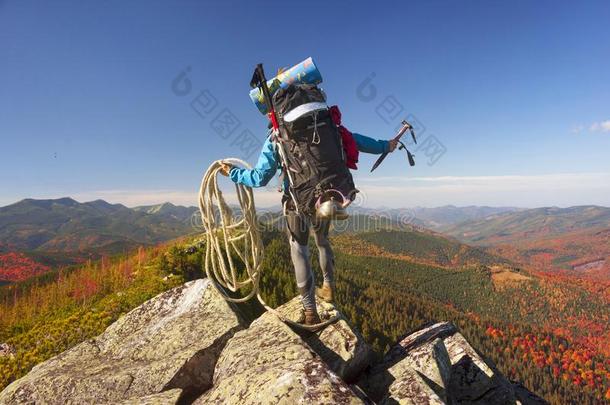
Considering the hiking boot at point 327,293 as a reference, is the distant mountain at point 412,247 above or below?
below

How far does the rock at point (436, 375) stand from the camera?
4199mm

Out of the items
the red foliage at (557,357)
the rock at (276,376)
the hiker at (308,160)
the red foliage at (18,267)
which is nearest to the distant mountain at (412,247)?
the red foliage at (557,357)

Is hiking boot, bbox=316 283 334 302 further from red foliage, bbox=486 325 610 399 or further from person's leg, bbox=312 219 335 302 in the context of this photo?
red foliage, bbox=486 325 610 399

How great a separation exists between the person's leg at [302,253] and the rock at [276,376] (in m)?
0.77

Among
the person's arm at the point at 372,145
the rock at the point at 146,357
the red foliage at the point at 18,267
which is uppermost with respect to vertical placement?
the person's arm at the point at 372,145

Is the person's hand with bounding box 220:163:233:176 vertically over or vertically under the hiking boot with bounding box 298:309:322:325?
over

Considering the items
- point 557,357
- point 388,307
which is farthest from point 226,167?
Answer: point 557,357

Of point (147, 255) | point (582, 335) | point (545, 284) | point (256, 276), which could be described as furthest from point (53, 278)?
point (545, 284)

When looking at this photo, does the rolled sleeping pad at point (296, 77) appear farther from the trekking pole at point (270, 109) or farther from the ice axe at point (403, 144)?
the ice axe at point (403, 144)

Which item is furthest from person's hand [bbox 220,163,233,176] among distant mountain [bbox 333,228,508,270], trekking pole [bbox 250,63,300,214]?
distant mountain [bbox 333,228,508,270]

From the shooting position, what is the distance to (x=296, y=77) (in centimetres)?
474

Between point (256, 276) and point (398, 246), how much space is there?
164726 mm

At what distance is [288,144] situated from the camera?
4.59 meters

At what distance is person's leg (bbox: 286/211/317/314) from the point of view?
203 inches
